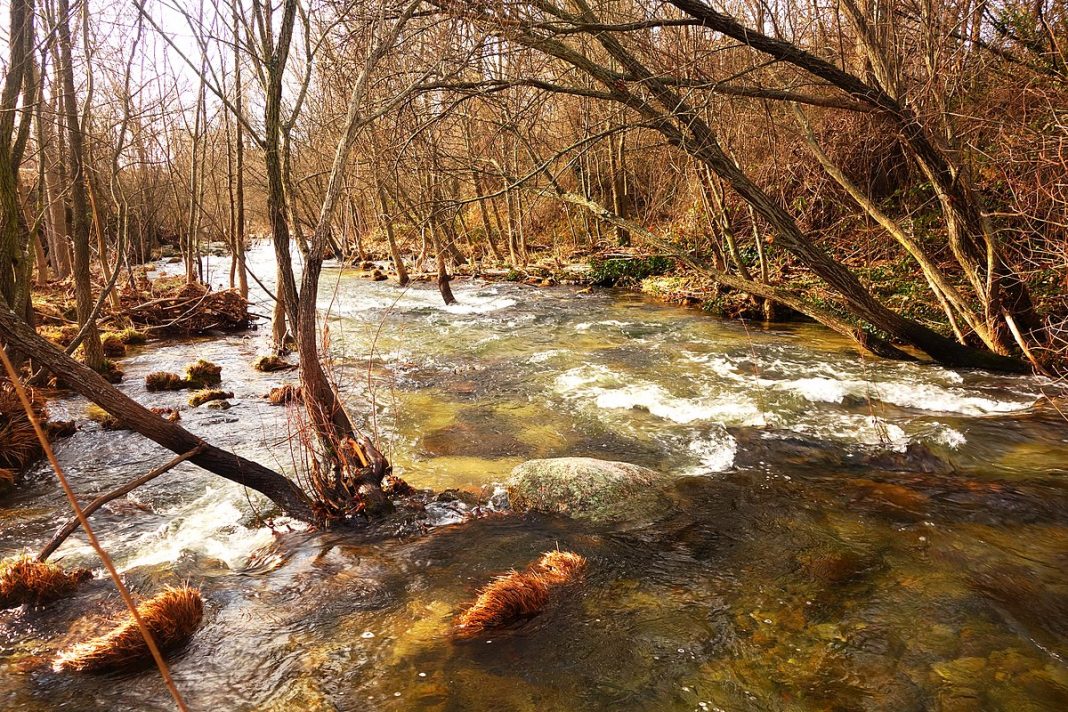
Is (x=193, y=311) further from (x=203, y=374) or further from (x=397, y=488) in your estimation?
(x=397, y=488)

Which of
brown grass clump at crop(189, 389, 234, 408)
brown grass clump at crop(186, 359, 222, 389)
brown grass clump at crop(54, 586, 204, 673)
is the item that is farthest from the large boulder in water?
brown grass clump at crop(186, 359, 222, 389)

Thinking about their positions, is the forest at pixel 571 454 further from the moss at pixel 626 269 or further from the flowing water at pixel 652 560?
the moss at pixel 626 269

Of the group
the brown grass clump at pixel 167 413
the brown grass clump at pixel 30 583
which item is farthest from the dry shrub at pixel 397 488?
the brown grass clump at pixel 167 413

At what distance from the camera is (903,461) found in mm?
6129

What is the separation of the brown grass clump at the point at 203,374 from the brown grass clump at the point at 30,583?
5.68 m

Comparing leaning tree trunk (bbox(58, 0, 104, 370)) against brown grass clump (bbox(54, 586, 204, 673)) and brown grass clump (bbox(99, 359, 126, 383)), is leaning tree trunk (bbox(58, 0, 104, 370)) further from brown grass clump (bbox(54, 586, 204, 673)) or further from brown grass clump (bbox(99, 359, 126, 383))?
brown grass clump (bbox(54, 586, 204, 673))

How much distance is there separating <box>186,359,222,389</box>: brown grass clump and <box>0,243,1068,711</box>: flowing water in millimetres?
1586

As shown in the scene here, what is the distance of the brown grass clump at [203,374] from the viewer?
981cm

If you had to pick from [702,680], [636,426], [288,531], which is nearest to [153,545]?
[288,531]

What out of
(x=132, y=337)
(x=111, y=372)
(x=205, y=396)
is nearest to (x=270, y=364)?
(x=205, y=396)

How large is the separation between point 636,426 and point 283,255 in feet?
14.6

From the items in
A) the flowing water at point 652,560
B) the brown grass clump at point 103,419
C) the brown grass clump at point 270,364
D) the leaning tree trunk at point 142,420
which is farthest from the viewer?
the brown grass clump at point 270,364

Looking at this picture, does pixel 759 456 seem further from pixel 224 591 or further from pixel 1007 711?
pixel 224 591

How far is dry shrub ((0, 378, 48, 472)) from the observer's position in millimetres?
6574
